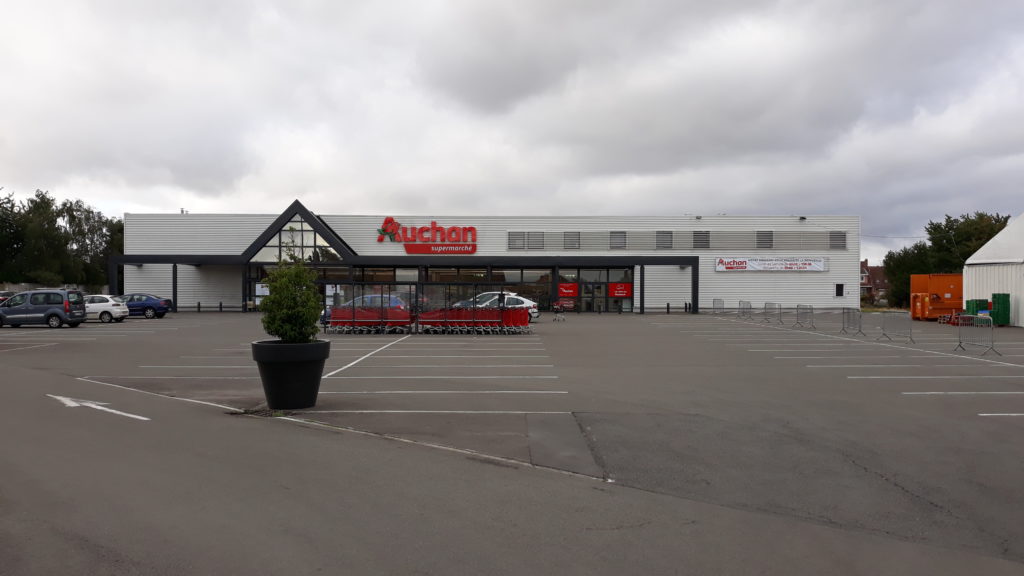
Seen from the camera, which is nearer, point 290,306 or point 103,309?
point 290,306

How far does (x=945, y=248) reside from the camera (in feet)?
216

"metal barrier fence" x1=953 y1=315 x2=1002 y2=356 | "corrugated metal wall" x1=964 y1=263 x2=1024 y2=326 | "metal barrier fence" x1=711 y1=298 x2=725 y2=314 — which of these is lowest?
"metal barrier fence" x1=953 y1=315 x2=1002 y2=356

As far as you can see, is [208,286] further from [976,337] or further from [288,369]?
[976,337]

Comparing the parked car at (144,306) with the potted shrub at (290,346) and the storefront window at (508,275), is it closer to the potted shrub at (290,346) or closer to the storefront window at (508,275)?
the storefront window at (508,275)

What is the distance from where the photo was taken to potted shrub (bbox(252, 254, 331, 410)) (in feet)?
30.4

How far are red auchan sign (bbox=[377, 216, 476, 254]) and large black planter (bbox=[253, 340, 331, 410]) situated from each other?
38610 millimetres

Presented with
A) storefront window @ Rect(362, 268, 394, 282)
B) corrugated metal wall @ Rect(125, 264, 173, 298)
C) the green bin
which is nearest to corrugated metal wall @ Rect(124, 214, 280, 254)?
corrugated metal wall @ Rect(125, 264, 173, 298)

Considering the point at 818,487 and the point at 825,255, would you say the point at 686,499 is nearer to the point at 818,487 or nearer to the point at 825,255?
the point at 818,487

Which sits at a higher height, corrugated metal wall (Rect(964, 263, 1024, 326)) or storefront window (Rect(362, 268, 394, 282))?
storefront window (Rect(362, 268, 394, 282))

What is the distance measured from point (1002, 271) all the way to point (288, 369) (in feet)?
108

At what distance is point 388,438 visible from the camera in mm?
7797

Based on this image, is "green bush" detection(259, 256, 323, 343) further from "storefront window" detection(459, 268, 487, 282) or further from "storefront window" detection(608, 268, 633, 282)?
"storefront window" detection(608, 268, 633, 282)

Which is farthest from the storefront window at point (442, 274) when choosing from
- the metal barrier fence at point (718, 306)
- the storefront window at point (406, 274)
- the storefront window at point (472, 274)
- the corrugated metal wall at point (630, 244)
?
the metal barrier fence at point (718, 306)

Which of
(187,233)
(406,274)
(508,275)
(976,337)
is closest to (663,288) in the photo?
(508,275)
